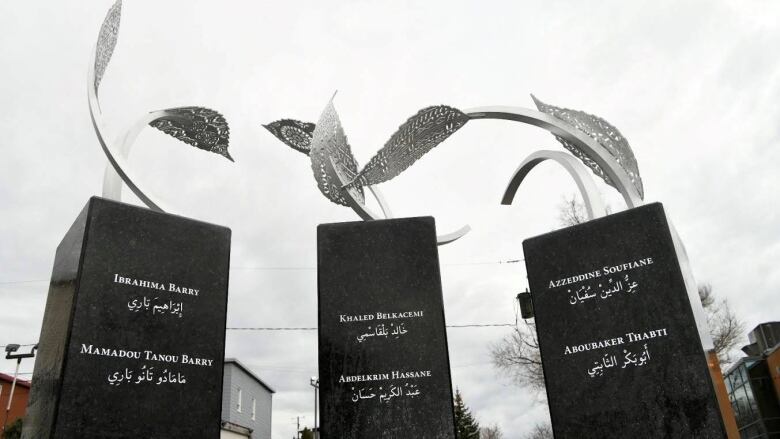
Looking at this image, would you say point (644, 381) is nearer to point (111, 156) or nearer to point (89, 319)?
point (89, 319)

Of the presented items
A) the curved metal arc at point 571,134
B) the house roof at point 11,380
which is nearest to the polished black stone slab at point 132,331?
the curved metal arc at point 571,134

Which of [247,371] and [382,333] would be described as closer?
[382,333]

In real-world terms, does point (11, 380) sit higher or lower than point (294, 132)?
higher

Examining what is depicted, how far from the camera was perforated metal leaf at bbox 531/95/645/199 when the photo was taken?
6.99m

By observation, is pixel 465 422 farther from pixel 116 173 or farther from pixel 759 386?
pixel 116 173

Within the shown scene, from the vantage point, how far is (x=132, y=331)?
5273 millimetres

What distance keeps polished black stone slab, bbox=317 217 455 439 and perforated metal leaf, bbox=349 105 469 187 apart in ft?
2.25

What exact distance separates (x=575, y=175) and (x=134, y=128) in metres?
5.10

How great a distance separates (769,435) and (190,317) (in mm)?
28591

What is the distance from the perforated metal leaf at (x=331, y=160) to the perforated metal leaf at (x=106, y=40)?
2.57 m

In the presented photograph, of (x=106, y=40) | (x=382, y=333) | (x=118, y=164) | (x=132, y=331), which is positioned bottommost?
(x=132, y=331)

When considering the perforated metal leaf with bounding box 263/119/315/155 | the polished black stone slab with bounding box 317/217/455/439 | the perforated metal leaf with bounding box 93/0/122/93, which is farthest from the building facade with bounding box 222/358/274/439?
the perforated metal leaf with bounding box 93/0/122/93

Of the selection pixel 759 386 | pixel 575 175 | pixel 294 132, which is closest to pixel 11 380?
pixel 294 132

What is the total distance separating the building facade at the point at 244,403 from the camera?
26.5 m
